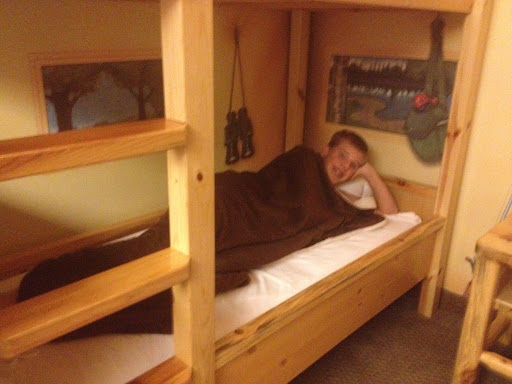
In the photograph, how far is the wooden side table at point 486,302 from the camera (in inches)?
39.6

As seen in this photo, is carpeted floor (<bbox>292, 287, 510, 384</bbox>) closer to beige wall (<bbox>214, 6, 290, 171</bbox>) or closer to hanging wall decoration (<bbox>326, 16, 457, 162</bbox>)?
hanging wall decoration (<bbox>326, 16, 457, 162</bbox>)

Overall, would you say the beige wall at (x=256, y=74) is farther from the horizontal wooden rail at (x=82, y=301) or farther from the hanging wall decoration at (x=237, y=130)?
the horizontal wooden rail at (x=82, y=301)

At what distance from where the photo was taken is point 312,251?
134 cm

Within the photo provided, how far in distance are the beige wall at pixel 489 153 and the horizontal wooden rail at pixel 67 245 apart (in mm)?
1077

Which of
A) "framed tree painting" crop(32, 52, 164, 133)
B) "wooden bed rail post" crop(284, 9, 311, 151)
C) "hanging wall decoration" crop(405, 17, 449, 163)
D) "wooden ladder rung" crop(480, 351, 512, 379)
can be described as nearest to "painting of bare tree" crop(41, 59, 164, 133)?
"framed tree painting" crop(32, 52, 164, 133)

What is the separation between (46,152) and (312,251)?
919mm

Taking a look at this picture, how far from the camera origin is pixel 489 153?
1.56 meters

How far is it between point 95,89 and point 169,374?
0.89 metres

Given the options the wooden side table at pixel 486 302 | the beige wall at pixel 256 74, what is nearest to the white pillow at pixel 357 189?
the beige wall at pixel 256 74

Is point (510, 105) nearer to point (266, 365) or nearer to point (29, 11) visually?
point (266, 365)

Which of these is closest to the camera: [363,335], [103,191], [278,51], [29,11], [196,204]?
[196,204]

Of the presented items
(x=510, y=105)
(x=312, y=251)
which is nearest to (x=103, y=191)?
(x=312, y=251)

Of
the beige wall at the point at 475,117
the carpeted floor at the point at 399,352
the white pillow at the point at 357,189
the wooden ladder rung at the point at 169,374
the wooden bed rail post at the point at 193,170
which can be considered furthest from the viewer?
the white pillow at the point at 357,189

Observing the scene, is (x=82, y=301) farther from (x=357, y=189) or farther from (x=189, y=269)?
(x=357, y=189)
